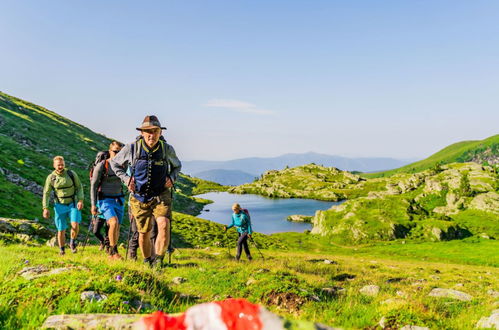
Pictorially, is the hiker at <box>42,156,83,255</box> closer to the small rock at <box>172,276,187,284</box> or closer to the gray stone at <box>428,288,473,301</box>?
the small rock at <box>172,276,187,284</box>

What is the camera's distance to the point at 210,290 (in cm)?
894

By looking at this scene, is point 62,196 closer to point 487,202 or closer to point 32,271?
point 32,271

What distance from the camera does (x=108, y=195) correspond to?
38.1 ft

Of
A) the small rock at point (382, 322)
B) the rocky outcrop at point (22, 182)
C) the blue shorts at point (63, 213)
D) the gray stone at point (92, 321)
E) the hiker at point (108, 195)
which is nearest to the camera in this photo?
the gray stone at point (92, 321)

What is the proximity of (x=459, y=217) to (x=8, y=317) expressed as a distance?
131668 mm

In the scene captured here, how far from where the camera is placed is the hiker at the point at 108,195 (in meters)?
11.2

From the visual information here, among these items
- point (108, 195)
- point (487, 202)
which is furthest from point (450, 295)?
point (487, 202)

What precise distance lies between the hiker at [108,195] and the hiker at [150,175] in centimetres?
305

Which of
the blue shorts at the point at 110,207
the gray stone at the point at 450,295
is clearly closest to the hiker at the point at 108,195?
the blue shorts at the point at 110,207

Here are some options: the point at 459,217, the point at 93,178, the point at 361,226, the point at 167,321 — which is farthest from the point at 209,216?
the point at 167,321

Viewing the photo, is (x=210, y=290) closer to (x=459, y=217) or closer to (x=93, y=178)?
(x=93, y=178)

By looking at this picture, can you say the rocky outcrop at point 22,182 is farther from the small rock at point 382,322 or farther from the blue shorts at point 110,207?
the small rock at point 382,322

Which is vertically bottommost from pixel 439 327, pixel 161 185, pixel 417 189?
pixel 417 189

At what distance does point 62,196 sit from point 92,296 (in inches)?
348
